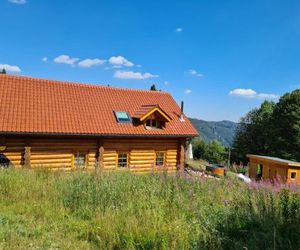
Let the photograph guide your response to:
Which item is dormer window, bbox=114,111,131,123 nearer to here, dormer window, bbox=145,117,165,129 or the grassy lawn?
dormer window, bbox=145,117,165,129

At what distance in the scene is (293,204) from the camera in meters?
5.60

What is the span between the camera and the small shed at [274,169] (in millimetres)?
23955

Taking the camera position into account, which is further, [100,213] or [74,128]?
[74,128]

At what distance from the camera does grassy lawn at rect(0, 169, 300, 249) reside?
18.2 feet

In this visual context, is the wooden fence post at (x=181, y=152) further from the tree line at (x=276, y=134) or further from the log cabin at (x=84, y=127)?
the tree line at (x=276, y=134)

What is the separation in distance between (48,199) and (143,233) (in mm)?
3335

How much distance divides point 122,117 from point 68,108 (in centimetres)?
370

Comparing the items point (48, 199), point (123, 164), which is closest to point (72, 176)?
point (48, 199)

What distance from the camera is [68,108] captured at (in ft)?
77.6

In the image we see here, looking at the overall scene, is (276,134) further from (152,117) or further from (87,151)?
(87,151)

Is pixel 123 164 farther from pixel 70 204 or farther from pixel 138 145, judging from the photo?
pixel 70 204

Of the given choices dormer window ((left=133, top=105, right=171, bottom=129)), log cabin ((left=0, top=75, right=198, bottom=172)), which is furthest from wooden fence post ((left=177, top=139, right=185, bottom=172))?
dormer window ((left=133, top=105, right=171, bottom=129))

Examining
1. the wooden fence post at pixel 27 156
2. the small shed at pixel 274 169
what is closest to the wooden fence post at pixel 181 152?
the small shed at pixel 274 169

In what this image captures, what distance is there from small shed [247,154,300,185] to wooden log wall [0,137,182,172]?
665 centimetres
